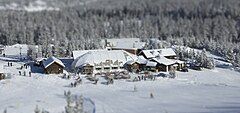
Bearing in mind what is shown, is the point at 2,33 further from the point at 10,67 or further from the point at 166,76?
the point at 166,76

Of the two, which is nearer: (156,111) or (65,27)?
(156,111)

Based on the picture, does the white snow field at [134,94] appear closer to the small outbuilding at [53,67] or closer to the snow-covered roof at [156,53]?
the small outbuilding at [53,67]

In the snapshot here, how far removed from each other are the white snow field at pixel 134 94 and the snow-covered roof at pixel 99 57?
20.6 ft

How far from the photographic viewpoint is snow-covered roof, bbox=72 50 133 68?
223 feet

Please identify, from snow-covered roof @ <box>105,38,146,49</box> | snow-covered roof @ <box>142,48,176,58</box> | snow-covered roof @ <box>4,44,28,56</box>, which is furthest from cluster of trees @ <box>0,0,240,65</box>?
snow-covered roof @ <box>142,48,176,58</box>

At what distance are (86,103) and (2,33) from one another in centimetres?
7941

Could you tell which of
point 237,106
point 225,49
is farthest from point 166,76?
point 225,49

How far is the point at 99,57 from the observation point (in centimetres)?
6925

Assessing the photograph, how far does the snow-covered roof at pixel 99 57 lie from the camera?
2671 inches

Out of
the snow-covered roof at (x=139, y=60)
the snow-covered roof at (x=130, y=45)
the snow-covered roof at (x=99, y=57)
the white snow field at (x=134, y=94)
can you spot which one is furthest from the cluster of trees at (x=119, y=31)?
the white snow field at (x=134, y=94)

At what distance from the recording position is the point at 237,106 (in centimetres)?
4575

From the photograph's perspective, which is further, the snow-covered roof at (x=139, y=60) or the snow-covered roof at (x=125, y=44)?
the snow-covered roof at (x=125, y=44)

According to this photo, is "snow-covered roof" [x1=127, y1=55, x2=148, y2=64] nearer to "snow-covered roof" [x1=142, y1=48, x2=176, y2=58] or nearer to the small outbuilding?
"snow-covered roof" [x1=142, y1=48, x2=176, y2=58]

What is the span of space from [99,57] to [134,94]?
17.7 m
